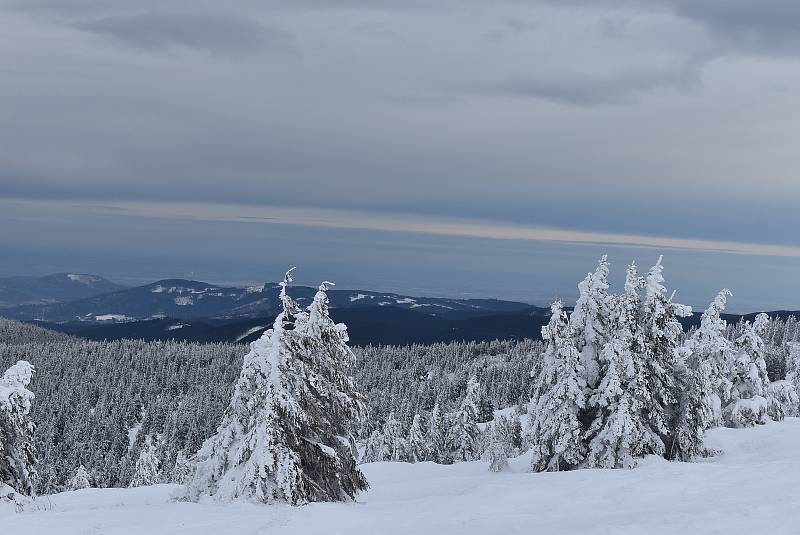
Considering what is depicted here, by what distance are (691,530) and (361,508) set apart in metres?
8.65

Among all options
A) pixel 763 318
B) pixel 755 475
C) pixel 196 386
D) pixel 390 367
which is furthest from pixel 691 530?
pixel 196 386

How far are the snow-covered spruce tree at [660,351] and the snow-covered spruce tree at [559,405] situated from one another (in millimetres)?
2998

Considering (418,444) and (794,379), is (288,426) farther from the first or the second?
(418,444)

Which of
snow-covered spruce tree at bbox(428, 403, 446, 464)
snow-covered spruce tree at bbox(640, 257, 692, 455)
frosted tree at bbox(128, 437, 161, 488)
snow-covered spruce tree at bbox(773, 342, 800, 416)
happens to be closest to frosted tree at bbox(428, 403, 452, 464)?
snow-covered spruce tree at bbox(428, 403, 446, 464)

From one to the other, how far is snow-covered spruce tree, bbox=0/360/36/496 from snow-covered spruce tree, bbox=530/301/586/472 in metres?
20.5

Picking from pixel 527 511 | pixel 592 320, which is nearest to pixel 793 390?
pixel 592 320

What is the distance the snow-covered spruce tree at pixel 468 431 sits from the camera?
59.0m

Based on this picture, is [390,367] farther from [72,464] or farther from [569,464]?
[569,464]

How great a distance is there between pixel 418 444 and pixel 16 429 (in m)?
56.9

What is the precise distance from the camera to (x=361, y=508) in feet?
60.2

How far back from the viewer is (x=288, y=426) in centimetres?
1883

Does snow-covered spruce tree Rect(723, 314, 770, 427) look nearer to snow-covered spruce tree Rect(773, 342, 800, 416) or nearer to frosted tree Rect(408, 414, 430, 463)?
snow-covered spruce tree Rect(773, 342, 800, 416)

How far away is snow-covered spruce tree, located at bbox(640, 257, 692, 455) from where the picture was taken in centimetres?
2919

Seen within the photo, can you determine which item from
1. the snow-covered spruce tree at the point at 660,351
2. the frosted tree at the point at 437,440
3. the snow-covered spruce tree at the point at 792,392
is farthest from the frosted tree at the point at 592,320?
the frosted tree at the point at 437,440
